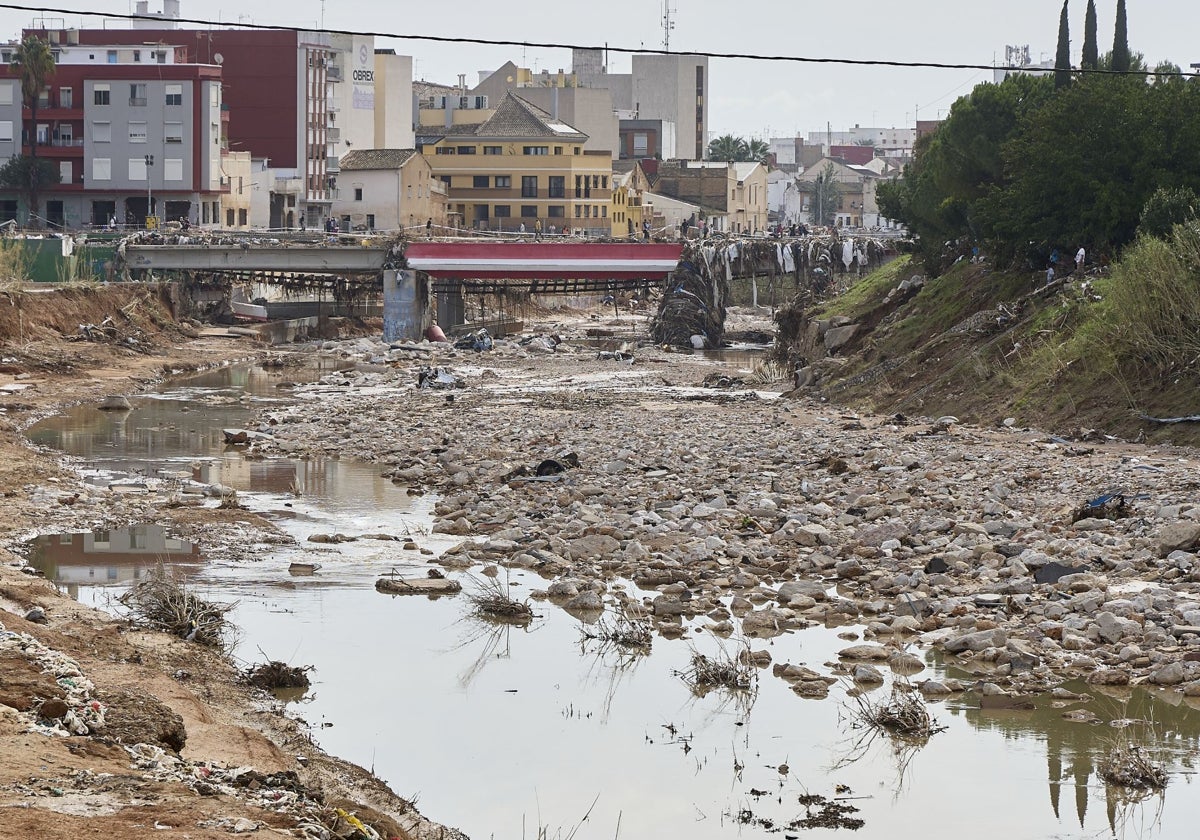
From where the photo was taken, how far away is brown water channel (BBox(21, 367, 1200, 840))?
12461 millimetres

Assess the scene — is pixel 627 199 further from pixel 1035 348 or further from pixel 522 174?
pixel 1035 348

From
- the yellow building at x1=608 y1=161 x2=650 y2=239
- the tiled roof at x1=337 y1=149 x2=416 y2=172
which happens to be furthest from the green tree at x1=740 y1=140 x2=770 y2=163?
the tiled roof at x1=337 y1=149 x2=416 y2=172

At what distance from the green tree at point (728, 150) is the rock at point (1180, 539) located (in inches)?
5624

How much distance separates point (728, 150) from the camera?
531 feet

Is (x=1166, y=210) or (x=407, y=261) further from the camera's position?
(x=407, y=261)

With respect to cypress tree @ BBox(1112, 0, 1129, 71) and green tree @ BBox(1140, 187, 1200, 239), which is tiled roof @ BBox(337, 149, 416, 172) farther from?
green tree @ BBox(1140, 187, 1200, 239)

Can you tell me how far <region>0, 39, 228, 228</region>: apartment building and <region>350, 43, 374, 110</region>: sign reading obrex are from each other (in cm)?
2633

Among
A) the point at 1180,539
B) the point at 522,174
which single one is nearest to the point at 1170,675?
the point at 1180,539

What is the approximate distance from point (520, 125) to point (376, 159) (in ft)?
40.8

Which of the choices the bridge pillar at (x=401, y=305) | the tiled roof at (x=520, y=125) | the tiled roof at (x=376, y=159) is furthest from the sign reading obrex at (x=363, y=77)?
the bridge pillar at (x=401, y=305)

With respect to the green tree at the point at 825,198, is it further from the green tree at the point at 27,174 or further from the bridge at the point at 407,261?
the bridge at the point at 407,261

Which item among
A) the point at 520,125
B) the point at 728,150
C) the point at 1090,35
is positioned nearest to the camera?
the point at 1090,35

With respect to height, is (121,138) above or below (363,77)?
below

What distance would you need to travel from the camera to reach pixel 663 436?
3350 cm
